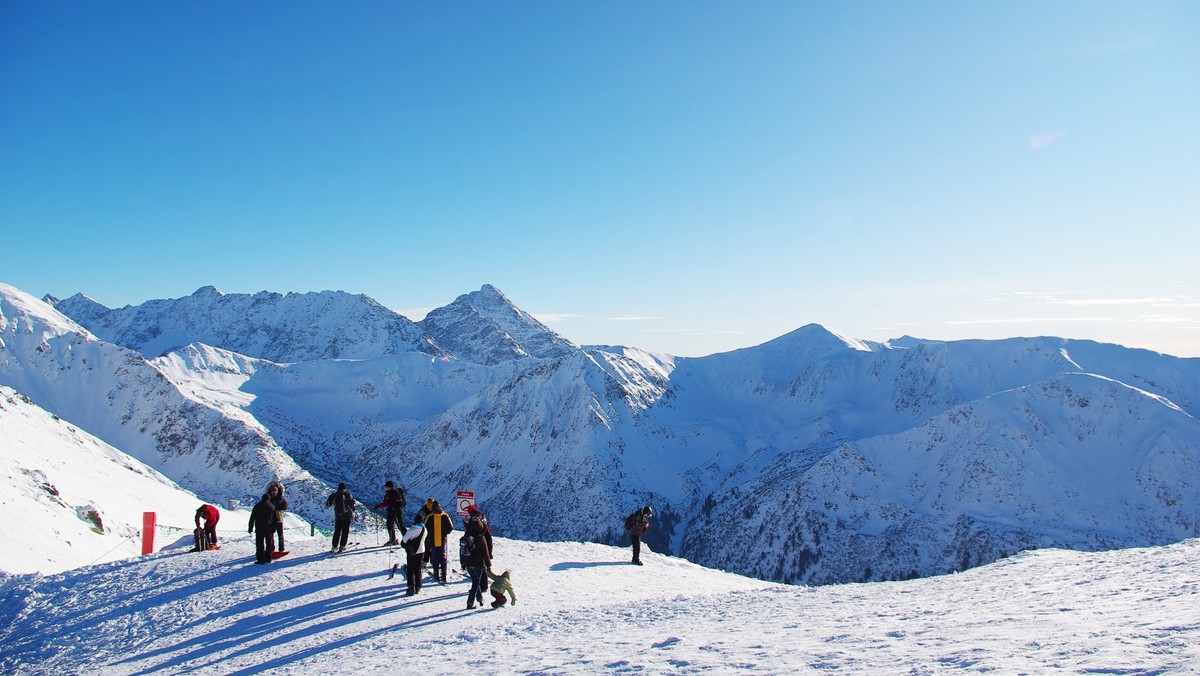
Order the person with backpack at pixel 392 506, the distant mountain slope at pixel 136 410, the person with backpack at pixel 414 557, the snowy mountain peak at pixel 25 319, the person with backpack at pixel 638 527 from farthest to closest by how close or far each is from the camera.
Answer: the snowy mountain peak at pixel 25 319 → the distant mountain slope at pixel 136 410 → the person with backpack at pixel 638 527 → the person with backpack at pixel 392 506 → the person with backpack at pixel 414 557

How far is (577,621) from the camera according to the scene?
1469cm

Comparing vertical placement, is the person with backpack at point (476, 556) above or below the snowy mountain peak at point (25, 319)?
below

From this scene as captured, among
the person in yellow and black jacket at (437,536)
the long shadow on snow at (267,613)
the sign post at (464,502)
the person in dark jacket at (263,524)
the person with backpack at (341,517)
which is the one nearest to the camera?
the long shadow on snow at (267,613)

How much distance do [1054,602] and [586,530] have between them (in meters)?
139

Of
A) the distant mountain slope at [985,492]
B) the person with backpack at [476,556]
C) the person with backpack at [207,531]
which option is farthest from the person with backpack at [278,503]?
the distant mountain slope at [985,492]

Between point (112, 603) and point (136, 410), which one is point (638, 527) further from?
point (136, 410)

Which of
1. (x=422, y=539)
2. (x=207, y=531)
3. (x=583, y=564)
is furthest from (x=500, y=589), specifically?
(x=207, y=531)

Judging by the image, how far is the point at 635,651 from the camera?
11.5 metres

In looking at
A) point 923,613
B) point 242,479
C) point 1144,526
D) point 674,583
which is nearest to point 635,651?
point 923,613

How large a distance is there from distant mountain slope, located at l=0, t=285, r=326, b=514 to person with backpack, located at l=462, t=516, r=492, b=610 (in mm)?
129577

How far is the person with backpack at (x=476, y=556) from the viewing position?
15.5 meters

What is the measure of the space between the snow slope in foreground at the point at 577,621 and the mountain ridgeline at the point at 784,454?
10144cm

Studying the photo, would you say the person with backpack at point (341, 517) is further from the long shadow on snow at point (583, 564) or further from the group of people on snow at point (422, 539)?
the long shadow on snow at point (583, 564)

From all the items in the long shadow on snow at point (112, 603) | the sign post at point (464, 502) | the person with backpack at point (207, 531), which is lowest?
the long shadow on snow at point (112, 603)
